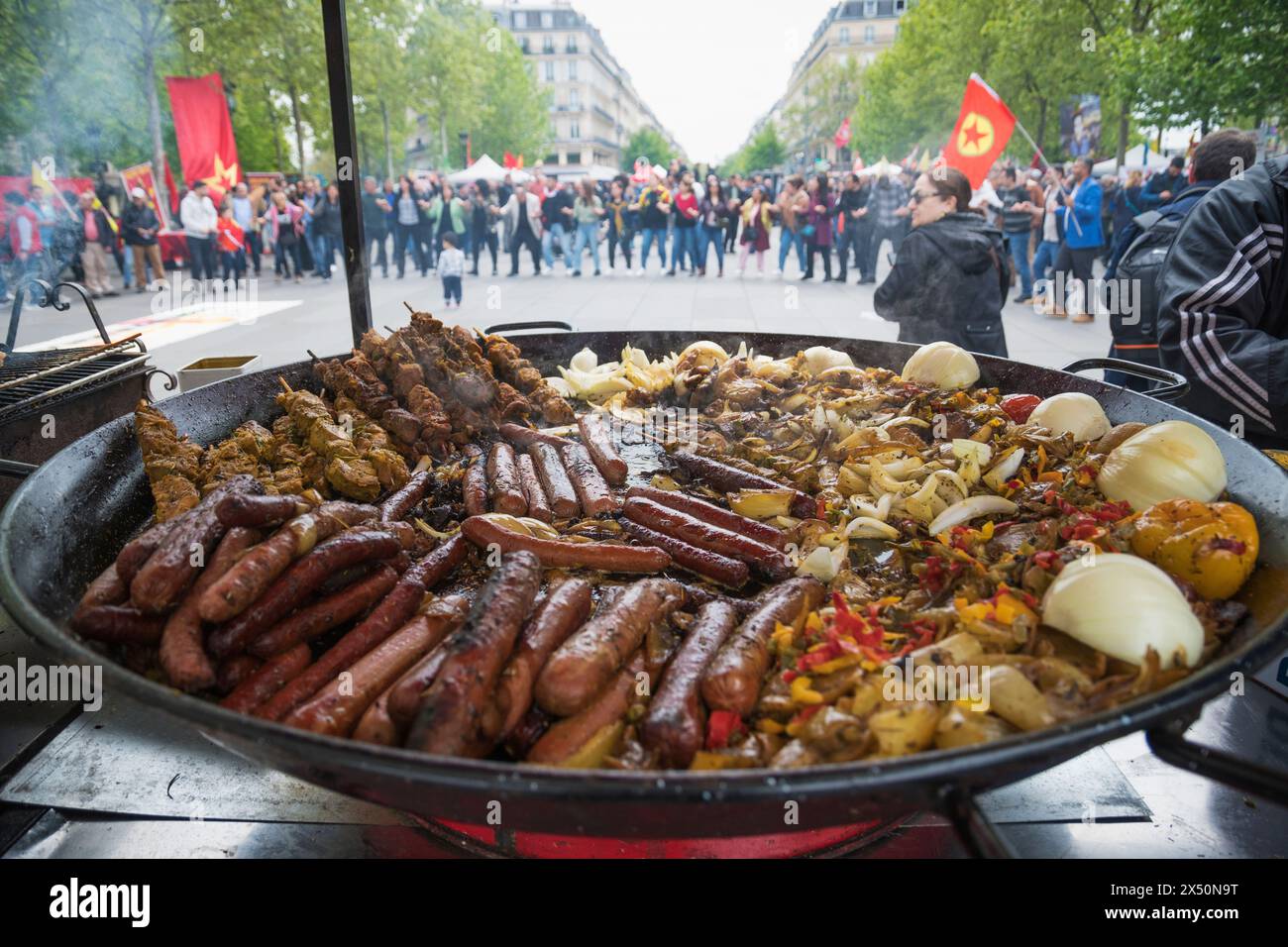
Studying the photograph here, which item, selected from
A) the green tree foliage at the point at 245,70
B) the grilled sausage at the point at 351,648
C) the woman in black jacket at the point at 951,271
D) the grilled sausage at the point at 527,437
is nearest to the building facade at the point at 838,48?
the green tree foliage at the point at 245,70

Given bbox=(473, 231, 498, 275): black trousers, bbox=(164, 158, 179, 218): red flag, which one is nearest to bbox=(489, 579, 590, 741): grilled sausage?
bbox=(473, 231, 498, 275): black trousers

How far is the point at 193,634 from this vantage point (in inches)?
83.4

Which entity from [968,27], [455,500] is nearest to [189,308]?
[455,500]

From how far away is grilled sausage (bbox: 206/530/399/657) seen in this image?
2.19 metres

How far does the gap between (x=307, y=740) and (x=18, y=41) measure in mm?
11834

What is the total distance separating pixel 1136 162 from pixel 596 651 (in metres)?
33.5

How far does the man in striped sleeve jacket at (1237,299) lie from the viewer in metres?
3.72

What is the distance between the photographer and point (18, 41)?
930 centimetres

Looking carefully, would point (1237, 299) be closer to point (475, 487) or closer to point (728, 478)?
point (728, 478)

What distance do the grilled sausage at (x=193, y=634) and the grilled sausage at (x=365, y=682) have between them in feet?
0.91

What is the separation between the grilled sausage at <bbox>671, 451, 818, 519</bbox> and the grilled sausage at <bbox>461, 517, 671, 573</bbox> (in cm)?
79

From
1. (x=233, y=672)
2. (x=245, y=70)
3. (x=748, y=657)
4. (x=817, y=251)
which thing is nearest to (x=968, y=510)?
(x=748, y=657)

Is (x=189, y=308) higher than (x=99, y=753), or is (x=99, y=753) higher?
(x=189, y=308)
